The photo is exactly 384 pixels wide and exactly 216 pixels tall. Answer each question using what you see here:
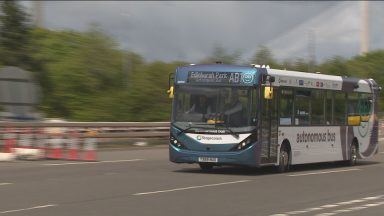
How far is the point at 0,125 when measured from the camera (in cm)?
2575

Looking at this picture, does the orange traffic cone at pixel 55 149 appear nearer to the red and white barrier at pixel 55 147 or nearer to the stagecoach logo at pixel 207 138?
the red and white barrier at pixel 55 147

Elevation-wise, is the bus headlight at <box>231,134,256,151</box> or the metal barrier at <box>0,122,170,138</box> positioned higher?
the bus headlight at <box>231,134,256,151</box>

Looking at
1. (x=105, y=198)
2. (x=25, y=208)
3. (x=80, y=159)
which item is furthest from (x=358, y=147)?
(x=25, y=208)

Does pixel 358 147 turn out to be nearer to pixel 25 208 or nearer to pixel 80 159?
pixel 80 159

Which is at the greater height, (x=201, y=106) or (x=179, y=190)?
(x=201, y=106)

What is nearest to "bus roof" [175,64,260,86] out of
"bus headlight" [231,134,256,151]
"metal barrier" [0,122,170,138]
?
"bus headlight" [231,134,256,151]

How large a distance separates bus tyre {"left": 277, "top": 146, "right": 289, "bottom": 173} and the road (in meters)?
0.28

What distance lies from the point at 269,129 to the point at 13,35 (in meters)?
22.1

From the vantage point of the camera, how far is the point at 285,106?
64.9 ft

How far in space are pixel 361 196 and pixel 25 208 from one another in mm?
6566

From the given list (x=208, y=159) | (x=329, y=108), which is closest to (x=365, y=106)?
(x=329, y=108)

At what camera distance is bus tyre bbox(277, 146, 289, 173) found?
64.9 feet

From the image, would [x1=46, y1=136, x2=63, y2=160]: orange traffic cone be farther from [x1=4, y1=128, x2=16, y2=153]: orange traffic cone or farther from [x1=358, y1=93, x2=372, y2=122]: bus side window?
[x1=358, y1=93, x2=372, y2=122]: bus side window

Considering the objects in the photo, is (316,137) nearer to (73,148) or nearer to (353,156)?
(353,156)
